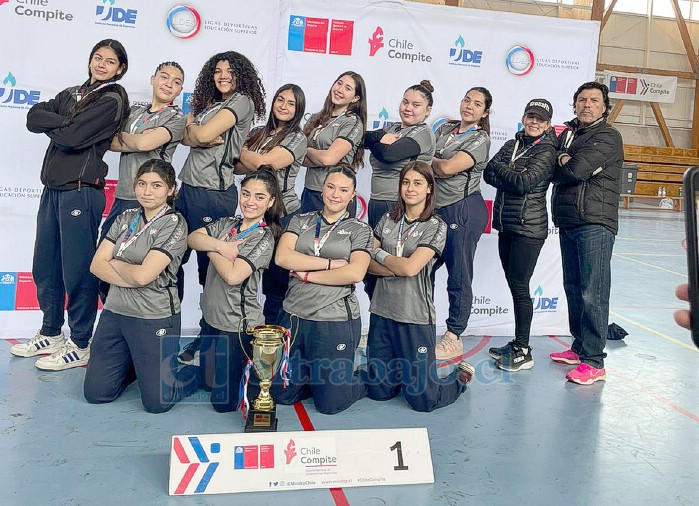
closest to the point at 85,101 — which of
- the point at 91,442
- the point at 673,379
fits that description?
the point at 91,442

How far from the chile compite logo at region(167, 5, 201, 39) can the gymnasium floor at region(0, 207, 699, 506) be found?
235 cm

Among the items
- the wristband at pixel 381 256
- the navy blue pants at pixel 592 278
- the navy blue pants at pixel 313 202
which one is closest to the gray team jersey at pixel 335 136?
the navy blue pants at pixel 313 202

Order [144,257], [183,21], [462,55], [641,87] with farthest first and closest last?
1. [641,87]
2. [462,55]
3. [183,21]
4. [144,257]

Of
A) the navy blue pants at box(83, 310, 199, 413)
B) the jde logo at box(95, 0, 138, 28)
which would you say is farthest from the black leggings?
the jde logo at box(95, 0, 138, 28)

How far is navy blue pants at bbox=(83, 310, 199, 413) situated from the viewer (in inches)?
136

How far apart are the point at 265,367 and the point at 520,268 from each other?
1.97 m

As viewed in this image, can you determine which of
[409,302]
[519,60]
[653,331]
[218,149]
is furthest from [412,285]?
[653,331]

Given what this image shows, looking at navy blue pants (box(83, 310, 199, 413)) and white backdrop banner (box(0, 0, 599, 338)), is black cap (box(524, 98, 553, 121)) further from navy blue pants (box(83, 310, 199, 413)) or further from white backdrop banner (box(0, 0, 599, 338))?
navy blue pants (box(83, 310, 199, 413))

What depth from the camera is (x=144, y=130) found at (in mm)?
3822

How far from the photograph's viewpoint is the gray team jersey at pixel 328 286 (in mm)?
3568

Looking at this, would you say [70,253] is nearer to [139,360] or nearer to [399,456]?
[139,360]

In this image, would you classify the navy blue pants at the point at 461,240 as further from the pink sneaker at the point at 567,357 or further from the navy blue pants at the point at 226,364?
the navy blue pants at the point at 226,364

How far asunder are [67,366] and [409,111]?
2580 mm

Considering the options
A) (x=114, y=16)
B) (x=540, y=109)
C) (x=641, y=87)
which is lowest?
(x=540, y=109)
